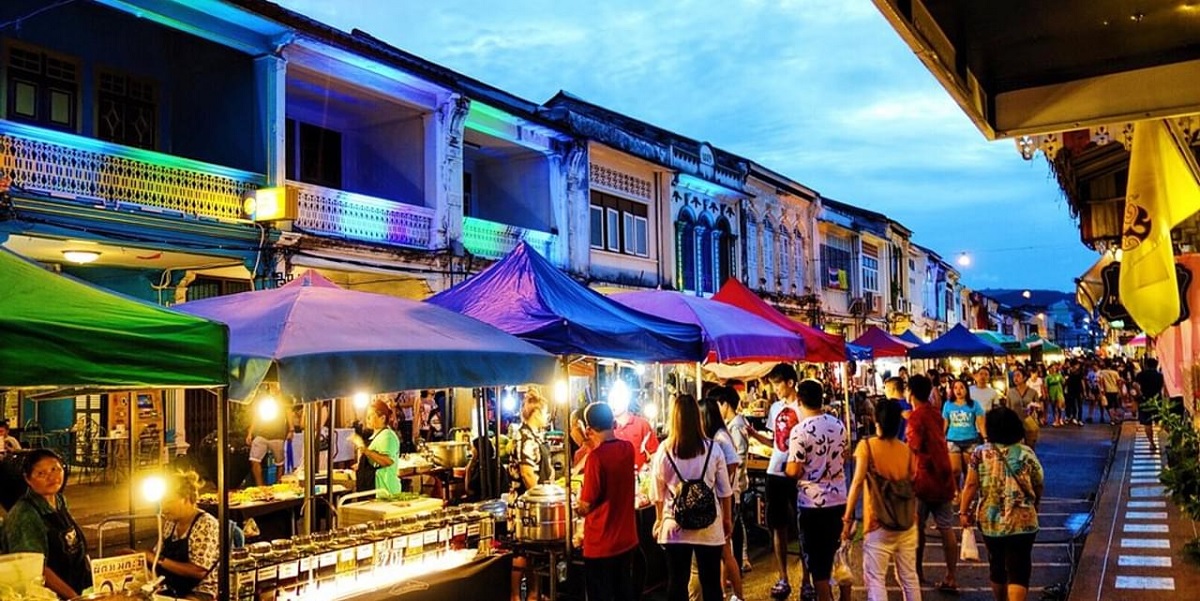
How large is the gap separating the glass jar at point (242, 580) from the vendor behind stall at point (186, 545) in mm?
334

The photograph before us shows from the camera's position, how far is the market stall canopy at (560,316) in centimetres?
779

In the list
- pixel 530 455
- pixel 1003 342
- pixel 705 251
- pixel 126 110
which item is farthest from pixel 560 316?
pixel 1003 342

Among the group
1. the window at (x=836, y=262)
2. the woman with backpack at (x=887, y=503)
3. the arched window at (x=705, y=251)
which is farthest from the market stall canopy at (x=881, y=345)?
the window at (x=836, y=262)

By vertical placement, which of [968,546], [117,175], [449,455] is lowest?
[968,546]

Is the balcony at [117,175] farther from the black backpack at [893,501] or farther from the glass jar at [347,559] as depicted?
the black backpack at [893,501]

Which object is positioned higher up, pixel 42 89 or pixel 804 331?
pixel 42 89

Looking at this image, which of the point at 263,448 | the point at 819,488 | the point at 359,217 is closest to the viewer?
the point at 819,488

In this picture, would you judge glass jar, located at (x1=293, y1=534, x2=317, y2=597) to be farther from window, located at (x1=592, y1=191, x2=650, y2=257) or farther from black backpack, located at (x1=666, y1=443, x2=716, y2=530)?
window, located at (x1=592, y1=191, x2=650, y2=257)

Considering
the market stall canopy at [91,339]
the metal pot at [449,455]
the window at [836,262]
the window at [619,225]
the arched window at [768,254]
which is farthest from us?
the window at [836,262]

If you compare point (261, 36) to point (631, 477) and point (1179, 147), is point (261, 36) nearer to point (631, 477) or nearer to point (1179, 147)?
point (631, 477)

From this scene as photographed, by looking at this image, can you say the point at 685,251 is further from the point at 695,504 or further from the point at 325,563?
the point at 325,563

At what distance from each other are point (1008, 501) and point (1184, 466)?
163cm

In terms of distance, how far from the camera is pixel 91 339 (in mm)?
4258

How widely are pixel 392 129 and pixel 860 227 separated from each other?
25.1 meters
